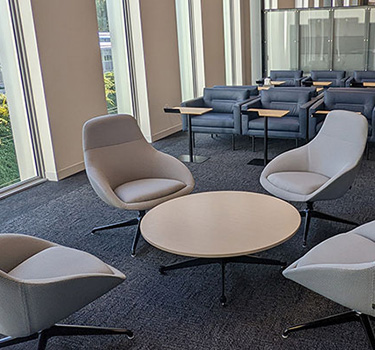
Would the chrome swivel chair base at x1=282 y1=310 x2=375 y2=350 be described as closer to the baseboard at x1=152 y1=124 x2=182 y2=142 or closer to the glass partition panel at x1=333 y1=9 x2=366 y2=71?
the baseboard at x1=152 y1=124 x2=182 y2=142

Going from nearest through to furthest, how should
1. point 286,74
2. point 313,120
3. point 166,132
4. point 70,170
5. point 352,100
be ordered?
point 70,170 < point 313,120 < point 352,100 < point 166,132 < point 286,74

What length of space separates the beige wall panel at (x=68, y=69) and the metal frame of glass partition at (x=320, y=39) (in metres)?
5.95

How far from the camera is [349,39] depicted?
32.0 feet

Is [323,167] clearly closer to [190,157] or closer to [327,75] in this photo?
[190,157]

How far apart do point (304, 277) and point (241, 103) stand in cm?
425

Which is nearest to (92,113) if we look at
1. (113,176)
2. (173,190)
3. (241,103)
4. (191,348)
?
(241,103)

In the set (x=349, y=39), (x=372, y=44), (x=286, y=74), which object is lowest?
(x=286, y=74)

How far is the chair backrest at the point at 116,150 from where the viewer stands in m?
3.56

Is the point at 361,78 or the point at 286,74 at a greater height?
the point at 286,74

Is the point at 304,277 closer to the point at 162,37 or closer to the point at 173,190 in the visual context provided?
the point at 173,190

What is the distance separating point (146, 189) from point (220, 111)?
3.57m

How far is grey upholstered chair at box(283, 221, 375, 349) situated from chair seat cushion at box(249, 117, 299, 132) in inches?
131

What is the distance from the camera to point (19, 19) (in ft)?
15.7

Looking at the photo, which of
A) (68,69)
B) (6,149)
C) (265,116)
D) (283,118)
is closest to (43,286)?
(6,149)
